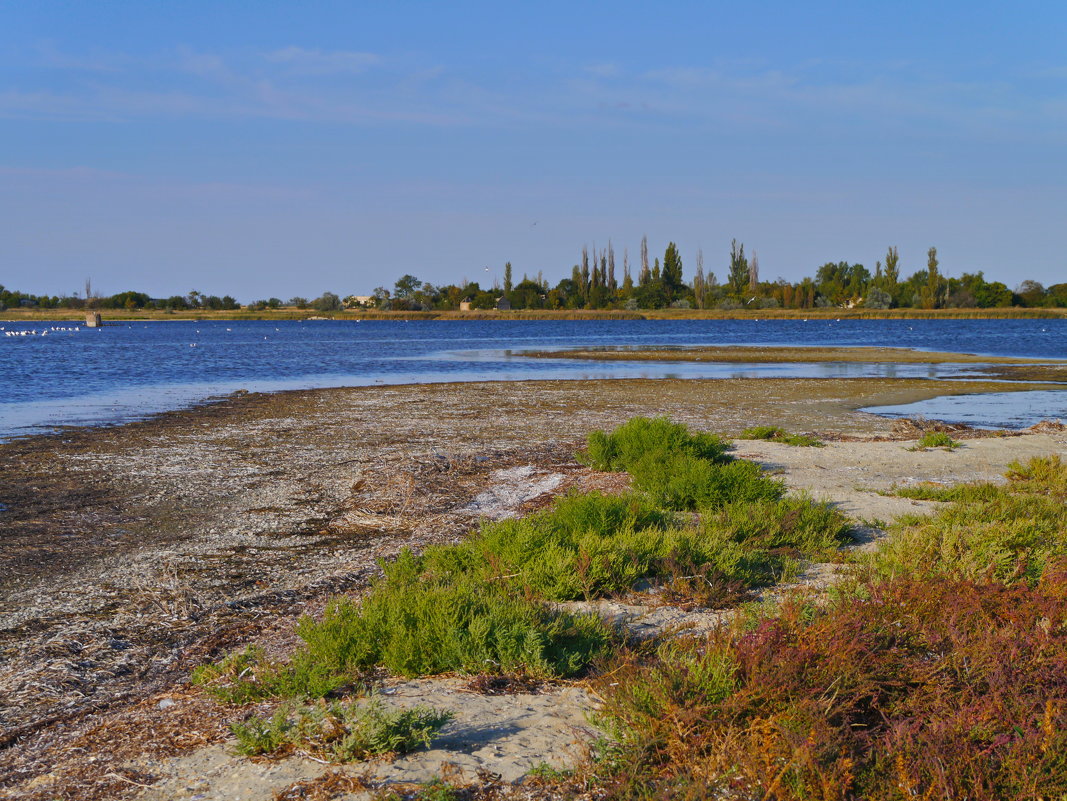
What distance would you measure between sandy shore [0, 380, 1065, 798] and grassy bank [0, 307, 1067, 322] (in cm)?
11876

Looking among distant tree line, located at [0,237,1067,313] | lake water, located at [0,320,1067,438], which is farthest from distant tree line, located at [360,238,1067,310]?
lake water, located at [0,320,1067,438]

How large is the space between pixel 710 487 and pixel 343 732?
626 centimetres

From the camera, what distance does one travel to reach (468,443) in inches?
632

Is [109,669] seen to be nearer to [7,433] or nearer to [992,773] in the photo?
[992,773]

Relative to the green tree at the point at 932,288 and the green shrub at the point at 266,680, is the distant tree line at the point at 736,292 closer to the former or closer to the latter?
the green tree at the point at 932,288

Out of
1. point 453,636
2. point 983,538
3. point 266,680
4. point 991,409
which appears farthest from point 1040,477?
point 991,409

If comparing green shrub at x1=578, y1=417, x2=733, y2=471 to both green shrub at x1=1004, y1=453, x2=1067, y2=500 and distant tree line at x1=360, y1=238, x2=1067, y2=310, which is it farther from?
distant tree line at x1=360, y1=238, x2=1067, y2=310

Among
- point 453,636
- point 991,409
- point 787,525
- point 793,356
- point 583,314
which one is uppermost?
point 583,314

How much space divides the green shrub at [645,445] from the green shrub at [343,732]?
25.5 feet

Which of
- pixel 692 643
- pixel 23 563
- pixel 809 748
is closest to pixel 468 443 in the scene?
pixel 23 563

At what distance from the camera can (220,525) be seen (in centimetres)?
959

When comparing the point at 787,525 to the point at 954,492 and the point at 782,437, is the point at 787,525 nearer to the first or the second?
the point at 954,492

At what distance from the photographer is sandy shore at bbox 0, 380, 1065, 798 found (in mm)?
4477

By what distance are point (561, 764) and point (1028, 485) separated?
8.50 meters
